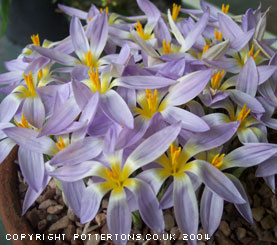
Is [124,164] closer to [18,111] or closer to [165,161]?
[165,161]

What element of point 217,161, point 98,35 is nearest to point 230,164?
point 217,161

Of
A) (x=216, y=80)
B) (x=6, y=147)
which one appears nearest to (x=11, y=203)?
(x=6, y=147)

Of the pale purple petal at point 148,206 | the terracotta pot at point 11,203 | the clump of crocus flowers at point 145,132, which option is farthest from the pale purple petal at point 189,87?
the terracotta pot at point 11,203

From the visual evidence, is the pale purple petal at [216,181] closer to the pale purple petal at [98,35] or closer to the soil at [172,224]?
the soil at [172,224]

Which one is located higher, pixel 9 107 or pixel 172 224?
pixel 9 107

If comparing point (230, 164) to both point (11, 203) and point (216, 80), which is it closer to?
point (216, 80)

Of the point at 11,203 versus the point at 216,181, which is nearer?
the point at 216,181

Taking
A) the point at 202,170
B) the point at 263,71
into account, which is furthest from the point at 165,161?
the point at 263,71

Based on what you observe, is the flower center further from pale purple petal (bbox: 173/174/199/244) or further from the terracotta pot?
the terracotta pot
